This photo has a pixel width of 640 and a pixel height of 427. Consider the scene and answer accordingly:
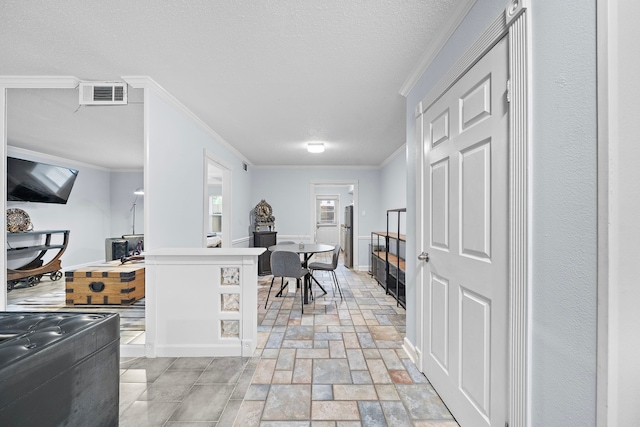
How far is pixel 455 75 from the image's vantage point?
1429 mm

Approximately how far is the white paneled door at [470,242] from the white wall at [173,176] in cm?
223

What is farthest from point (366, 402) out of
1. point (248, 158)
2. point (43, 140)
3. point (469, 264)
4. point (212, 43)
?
point (43, 140)

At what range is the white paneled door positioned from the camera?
1.11 metres

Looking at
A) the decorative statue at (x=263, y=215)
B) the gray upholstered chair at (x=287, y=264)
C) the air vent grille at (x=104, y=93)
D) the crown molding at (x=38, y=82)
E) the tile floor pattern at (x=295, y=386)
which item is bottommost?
the tile floor pattern at (x=295, y=386)

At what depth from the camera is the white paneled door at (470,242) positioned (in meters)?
1.11

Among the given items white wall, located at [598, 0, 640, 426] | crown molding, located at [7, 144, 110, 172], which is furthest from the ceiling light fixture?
crown molding, located at [7, 144, 110, 172]

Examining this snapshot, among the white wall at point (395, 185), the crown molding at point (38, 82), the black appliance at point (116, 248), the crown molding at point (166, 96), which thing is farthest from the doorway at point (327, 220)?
the crown molding at point (38, 82)

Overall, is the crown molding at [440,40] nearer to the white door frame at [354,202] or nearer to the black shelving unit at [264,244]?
the white door frame at [354,202]

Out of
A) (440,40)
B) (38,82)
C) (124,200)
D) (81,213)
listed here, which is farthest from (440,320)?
(124,200)

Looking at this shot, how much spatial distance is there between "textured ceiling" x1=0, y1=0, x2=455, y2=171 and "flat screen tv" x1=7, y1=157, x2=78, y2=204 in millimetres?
1559

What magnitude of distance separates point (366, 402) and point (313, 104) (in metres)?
2.55

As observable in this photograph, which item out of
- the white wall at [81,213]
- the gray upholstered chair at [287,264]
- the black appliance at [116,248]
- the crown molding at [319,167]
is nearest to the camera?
the gray upholstered chair at [287,264]

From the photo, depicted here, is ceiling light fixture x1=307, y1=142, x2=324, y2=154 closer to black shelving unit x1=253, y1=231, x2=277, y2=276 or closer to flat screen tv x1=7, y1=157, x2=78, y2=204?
black shelving unit x1=253, y1=231, x2=277, y2=276

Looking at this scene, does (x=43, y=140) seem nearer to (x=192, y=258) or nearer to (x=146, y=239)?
(x=146, y=239)
